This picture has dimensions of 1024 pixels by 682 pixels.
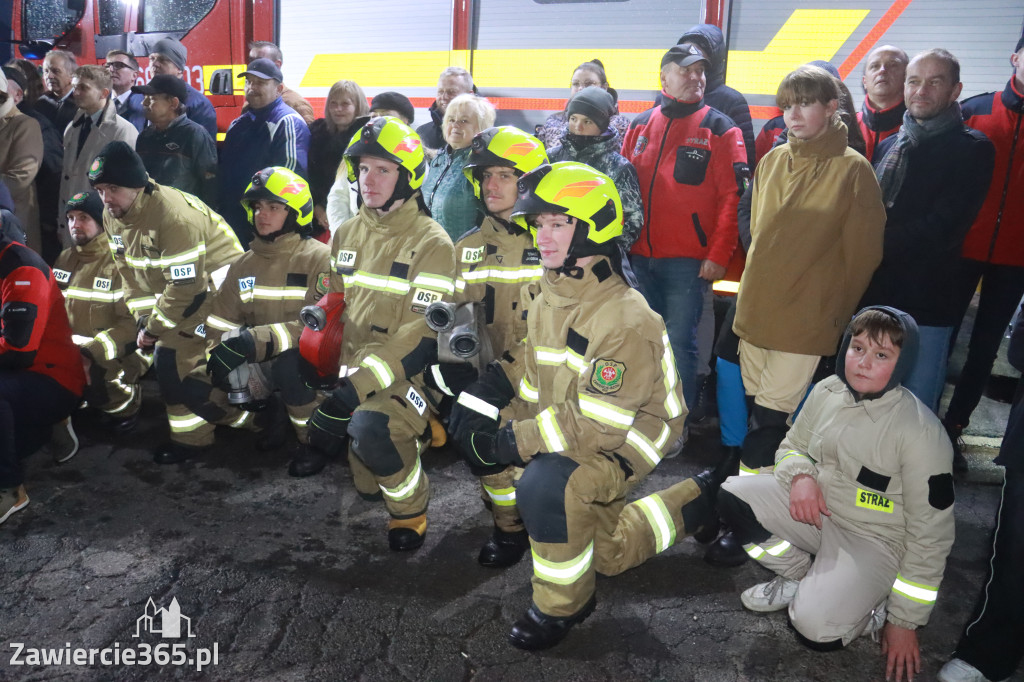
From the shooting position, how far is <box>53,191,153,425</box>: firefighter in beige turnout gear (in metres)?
5.30

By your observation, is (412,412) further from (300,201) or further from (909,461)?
(909,461)

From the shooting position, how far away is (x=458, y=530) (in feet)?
13.5

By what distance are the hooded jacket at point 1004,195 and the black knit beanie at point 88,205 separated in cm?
541

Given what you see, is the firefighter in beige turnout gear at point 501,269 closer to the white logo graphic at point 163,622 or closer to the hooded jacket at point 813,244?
the hooded jacket at point 813,244

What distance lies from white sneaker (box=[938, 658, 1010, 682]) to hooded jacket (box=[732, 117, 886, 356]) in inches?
55.7

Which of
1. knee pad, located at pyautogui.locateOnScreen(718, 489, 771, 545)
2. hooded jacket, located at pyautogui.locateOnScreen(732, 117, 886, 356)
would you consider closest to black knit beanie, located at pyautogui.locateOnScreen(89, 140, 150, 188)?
hooded jacket, located at pyautogui.locateOnScreen(732, 117, 886, 356)

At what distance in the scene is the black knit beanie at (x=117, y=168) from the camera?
16.2 feet

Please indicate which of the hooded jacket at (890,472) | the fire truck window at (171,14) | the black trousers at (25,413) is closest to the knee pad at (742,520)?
the hooded jacket at (890,472)

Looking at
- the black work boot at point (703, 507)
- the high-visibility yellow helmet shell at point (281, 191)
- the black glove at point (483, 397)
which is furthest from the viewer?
the high-visibility yellow helmet shell at point (281, 191)

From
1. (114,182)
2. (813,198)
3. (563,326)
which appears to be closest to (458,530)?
(563,326)

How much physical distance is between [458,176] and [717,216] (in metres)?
1.63

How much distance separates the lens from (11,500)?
4098mm

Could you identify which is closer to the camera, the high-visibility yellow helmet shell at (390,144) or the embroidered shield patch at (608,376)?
the embroidered shield patch at (608,376)

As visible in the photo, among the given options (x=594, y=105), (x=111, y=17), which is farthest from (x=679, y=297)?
(x=111, y=17)
